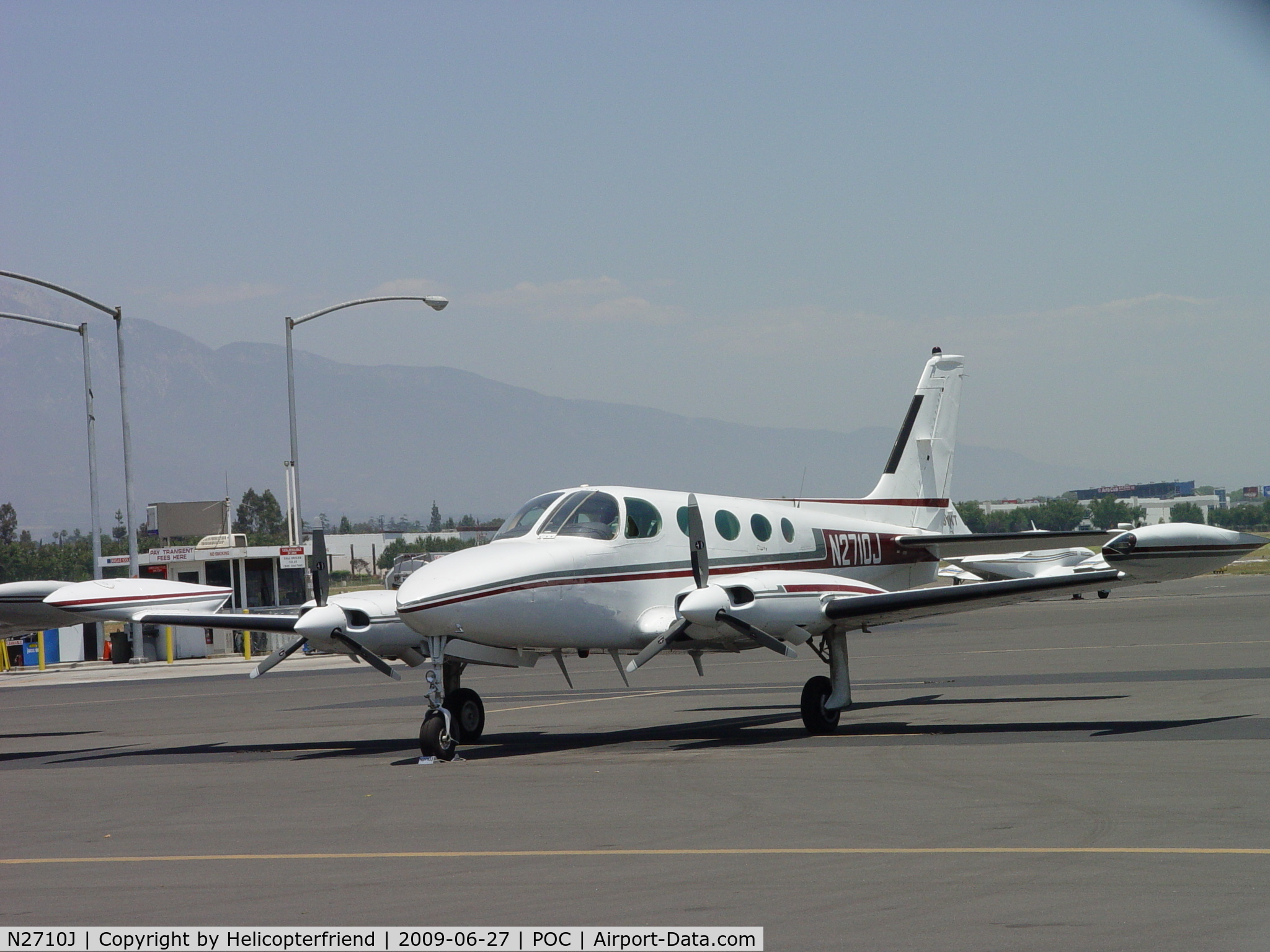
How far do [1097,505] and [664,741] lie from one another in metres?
173

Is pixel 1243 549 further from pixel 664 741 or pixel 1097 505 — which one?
pixel 1097 505

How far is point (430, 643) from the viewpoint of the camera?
1475cm

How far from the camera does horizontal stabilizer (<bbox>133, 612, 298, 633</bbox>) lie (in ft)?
57.3

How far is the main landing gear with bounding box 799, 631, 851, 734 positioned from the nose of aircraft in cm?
345

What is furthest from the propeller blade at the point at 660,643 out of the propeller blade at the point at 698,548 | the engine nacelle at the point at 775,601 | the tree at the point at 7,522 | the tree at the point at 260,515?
the tree at the point at 7,522

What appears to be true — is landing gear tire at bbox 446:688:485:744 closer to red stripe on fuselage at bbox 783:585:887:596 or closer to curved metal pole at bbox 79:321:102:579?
red stripe on fuselage at bbox 783:585:887:596

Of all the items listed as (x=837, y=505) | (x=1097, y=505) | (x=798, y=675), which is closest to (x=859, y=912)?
(x=837, y=505)

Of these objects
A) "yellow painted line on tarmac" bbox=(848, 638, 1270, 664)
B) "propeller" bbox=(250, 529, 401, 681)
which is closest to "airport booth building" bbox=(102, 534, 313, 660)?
"yellow painted line on tarmac" bbox=(848, 638, 1270, 664)

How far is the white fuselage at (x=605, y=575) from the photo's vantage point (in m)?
14.4

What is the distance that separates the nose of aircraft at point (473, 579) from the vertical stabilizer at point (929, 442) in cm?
782

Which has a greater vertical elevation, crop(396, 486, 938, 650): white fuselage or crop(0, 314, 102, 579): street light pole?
crop(0, 314, 102, 579): street light pole

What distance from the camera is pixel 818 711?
1582 cm

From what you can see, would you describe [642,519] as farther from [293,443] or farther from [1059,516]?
[1059,516]
